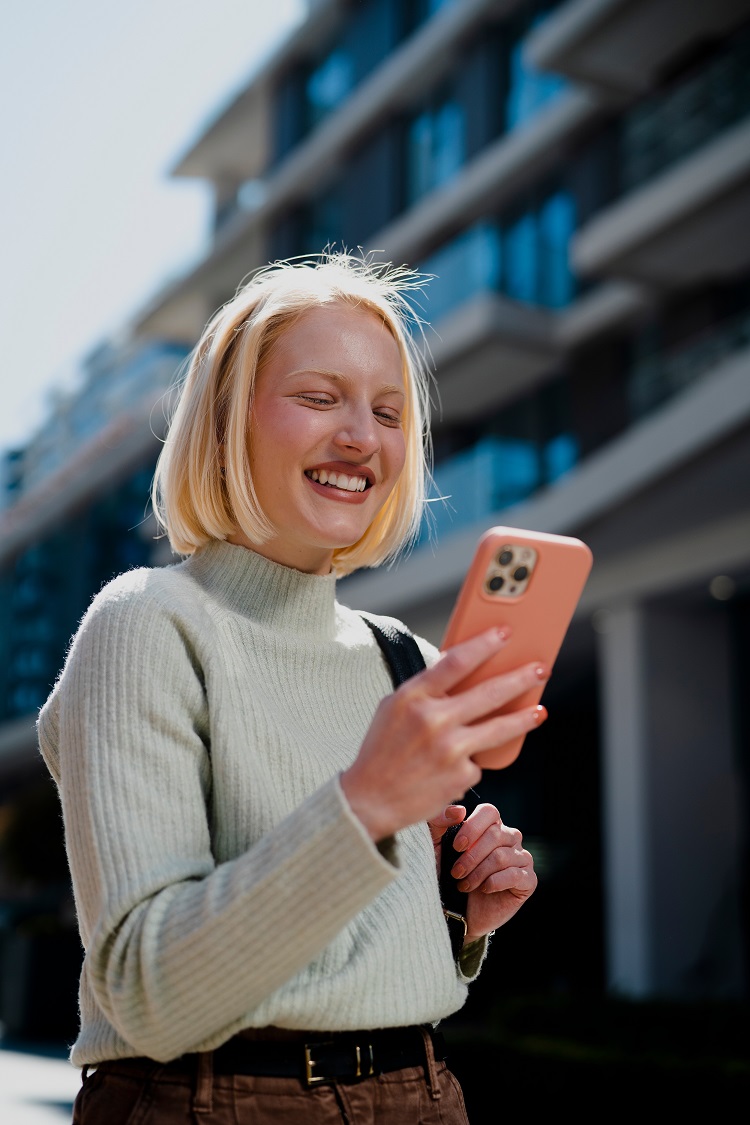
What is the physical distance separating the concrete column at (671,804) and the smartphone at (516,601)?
37.0ft

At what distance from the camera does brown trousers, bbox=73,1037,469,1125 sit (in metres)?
1.48

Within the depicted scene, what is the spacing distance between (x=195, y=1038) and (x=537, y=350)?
1633 cm

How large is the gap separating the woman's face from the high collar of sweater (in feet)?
0.18

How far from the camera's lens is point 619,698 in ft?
42.7

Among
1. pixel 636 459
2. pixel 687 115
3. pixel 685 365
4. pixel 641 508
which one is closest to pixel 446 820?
pixel 636 459

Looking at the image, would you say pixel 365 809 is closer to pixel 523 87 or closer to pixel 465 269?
pixel 465 269

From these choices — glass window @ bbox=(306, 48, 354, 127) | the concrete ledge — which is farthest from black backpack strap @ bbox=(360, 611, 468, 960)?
glass window @ bbox=(306, 48, 354, 127)

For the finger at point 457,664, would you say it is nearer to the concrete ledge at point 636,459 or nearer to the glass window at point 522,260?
the concrete ledge at point 636,459

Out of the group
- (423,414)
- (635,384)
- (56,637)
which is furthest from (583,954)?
(56,637)

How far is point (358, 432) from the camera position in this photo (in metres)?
1.78

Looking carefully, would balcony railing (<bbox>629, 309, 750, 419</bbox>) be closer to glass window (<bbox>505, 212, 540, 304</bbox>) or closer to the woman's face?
glass window (<bbox>505, 212, 540, 304</bbox>)

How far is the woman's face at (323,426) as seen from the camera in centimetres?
177

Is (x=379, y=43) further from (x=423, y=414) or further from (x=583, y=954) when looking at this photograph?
(x=423, y=414)

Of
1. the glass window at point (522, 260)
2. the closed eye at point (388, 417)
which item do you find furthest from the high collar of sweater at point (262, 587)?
the glass window at point (522, 260)
